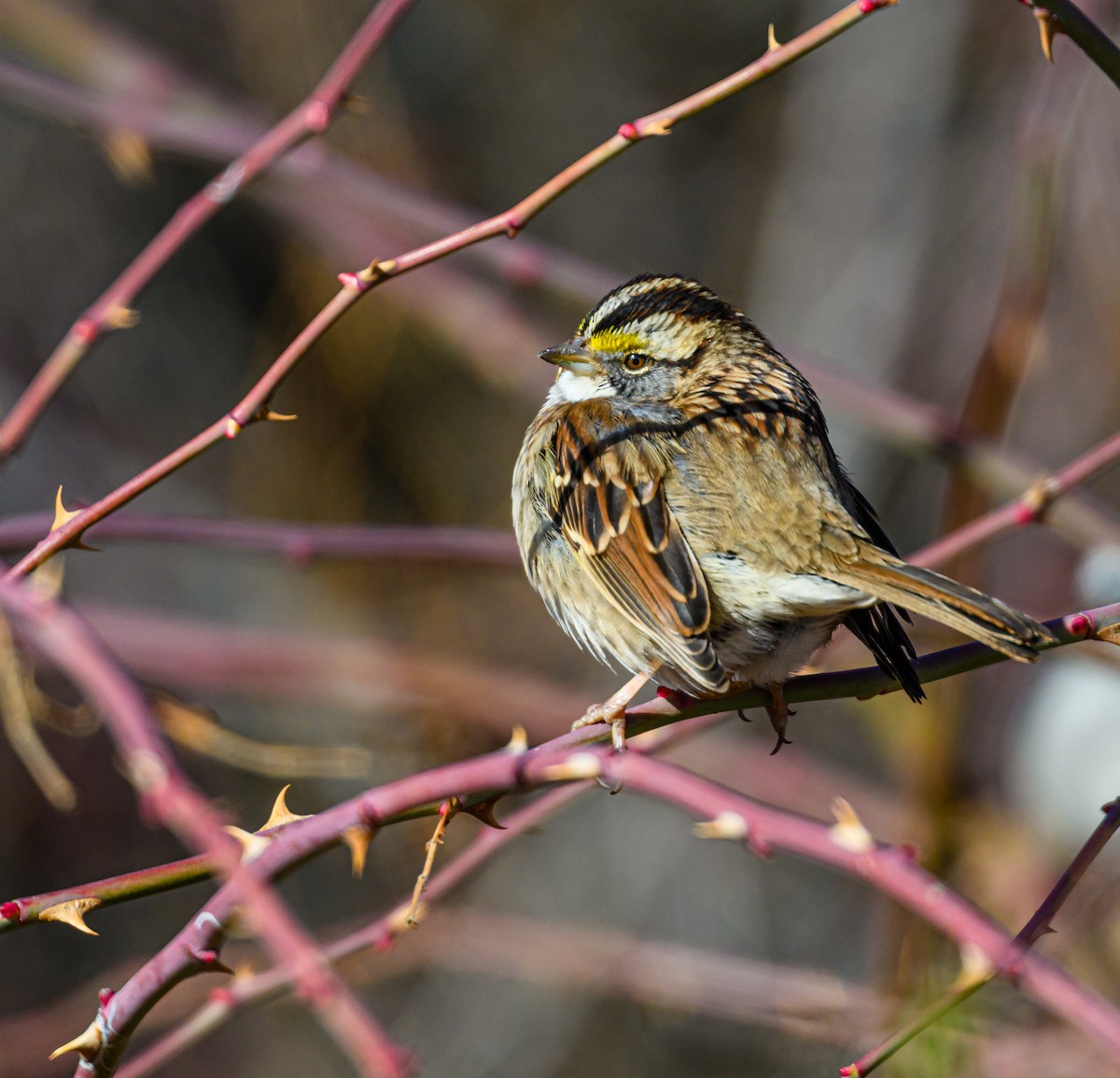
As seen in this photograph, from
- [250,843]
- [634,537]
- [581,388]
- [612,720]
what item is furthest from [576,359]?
[250,843]

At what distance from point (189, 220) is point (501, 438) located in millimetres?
5764

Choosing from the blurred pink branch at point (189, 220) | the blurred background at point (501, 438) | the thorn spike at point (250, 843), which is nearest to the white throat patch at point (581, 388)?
the blurred background at point (501, 438)

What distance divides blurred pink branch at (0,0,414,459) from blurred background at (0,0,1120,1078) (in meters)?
1.51

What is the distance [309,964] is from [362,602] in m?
6.67

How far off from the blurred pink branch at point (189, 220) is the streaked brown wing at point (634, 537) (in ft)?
3.18

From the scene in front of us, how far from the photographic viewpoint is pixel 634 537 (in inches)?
111

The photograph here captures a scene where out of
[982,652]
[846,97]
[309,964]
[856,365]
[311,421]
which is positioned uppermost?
[846,97]

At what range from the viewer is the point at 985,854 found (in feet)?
15.0

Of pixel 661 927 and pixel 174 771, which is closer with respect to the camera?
pixel 174 771

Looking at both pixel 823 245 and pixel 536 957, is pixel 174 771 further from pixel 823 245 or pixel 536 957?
pixel 823 245

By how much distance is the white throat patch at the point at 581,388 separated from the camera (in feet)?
10.9

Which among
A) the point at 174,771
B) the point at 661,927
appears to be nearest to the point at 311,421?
the point at 661,927

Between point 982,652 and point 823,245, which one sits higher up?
point 823,245

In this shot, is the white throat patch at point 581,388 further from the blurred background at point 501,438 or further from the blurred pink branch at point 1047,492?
the blurred pink branch at point 1047,492
